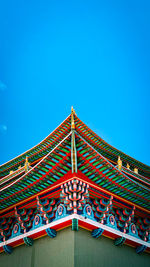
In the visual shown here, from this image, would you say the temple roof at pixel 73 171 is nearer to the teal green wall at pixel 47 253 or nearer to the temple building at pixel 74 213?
the temple building at pixel 74 213

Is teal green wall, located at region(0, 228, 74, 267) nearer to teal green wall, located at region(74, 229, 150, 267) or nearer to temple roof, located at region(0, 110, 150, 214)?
teal green wall, located at region(74, 229, 150, 267)

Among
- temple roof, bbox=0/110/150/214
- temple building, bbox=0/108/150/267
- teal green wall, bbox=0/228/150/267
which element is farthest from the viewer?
temple roof, bbox=0/110/150/214

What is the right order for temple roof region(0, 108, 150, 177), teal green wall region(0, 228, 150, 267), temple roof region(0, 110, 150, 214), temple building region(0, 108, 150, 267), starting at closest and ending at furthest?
teal green wall region(0, 228, 150, 267), temple building region(0, 108, 150, 267), temple roof region(0, 110, 150, 214), temple roof region(0, 108, 150, 177)

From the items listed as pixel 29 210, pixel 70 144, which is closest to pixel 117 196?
pixel 70 144

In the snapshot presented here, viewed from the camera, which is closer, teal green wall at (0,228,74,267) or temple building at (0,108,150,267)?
teal green wall at (0,228,74,267)

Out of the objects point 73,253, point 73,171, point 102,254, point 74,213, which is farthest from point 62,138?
point 73,253

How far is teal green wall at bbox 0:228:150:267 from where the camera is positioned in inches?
374

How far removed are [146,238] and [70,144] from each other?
5428 mm

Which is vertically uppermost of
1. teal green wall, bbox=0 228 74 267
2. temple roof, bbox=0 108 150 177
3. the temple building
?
temple roof, bbox=0 108 150 177

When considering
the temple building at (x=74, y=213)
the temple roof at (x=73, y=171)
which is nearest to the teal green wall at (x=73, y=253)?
the temple building at (x=74, y=213)

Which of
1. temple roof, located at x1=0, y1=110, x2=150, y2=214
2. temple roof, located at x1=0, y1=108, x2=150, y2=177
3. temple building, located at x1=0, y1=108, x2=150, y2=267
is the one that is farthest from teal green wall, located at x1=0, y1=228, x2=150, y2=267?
temple roof, located at x1=0, y1=108, x2=150, y2=177

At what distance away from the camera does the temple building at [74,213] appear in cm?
983

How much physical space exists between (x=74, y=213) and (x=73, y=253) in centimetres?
127

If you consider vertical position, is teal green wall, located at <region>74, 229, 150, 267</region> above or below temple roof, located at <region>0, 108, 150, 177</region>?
below
